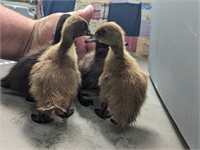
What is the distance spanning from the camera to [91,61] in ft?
2.19

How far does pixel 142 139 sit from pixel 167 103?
137 millimetres

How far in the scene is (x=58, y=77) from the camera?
542 millimetres

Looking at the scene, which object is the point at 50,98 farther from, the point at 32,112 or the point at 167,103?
the point at 167,103

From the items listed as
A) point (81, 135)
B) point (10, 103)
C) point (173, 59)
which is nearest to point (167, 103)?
point (173, 59)

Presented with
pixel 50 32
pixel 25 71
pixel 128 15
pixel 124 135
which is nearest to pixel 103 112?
pixel 124 135

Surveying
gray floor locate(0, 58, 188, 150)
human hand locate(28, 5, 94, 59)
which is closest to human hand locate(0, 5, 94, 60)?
human hand locate(28, 5, 94, 59)

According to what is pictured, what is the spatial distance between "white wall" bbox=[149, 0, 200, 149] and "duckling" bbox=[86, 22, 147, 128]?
2.8 inches

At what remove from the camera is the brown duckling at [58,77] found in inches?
20.7

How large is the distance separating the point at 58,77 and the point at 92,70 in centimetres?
12

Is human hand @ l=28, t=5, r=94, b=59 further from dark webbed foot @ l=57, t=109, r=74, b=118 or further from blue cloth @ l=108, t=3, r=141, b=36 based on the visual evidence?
blue cloth @ l=108, t=3, r=141, b=36

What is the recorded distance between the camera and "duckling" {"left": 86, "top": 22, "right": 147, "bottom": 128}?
1.77 ft

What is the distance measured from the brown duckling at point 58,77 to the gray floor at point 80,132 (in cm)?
2

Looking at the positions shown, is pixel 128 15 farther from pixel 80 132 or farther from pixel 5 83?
pixel 80 132

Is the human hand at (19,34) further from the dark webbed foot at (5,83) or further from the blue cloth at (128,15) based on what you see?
the blue cloth at (128,15)
